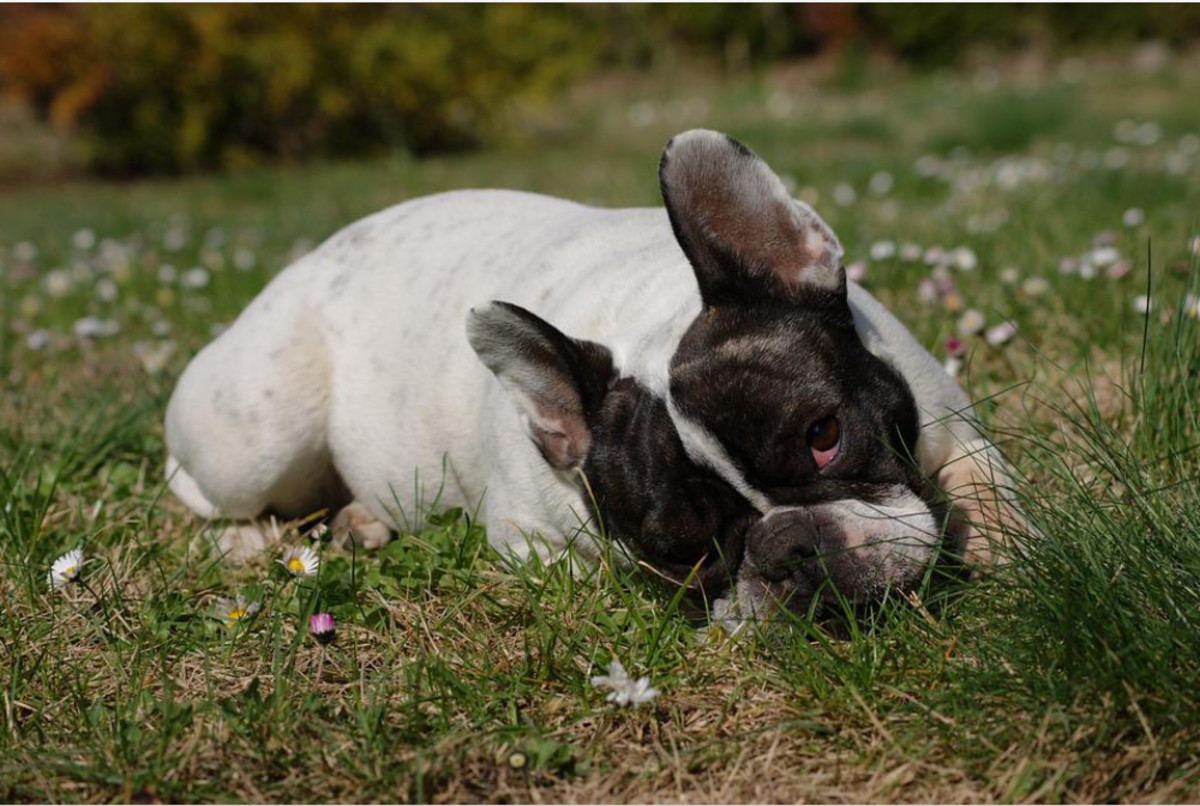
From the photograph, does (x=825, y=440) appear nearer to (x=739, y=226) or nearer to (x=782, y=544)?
(x=782, y=544)

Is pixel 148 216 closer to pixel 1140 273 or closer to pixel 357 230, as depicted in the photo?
pixel 357 230

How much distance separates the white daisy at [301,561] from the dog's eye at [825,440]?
137 centimetres

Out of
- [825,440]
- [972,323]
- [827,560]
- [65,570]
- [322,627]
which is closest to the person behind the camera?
[827,560]

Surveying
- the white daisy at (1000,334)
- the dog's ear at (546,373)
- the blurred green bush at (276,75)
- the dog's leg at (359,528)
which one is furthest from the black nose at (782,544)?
the blurred green bush at (276,75)

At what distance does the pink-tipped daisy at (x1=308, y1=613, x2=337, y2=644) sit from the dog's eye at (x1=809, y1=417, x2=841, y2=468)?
48.0 inches

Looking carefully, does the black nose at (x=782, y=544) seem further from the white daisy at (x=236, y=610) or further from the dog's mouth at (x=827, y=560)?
the white daisy at (x=236, y=610)

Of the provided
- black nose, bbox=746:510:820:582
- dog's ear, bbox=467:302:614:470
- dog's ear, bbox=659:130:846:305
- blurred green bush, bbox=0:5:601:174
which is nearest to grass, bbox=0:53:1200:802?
black nose, bbox=746:510:820:582

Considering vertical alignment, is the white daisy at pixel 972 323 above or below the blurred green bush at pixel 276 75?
above

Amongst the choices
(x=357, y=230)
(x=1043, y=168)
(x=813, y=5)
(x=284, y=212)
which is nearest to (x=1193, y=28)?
(x=813, y=5)

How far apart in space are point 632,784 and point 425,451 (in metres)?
1.68

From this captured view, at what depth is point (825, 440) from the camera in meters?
2.79

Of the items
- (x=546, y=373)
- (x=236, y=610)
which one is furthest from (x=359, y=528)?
(x=546, y=373)

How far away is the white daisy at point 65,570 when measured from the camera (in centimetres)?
321

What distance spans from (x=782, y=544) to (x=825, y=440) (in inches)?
10.6
